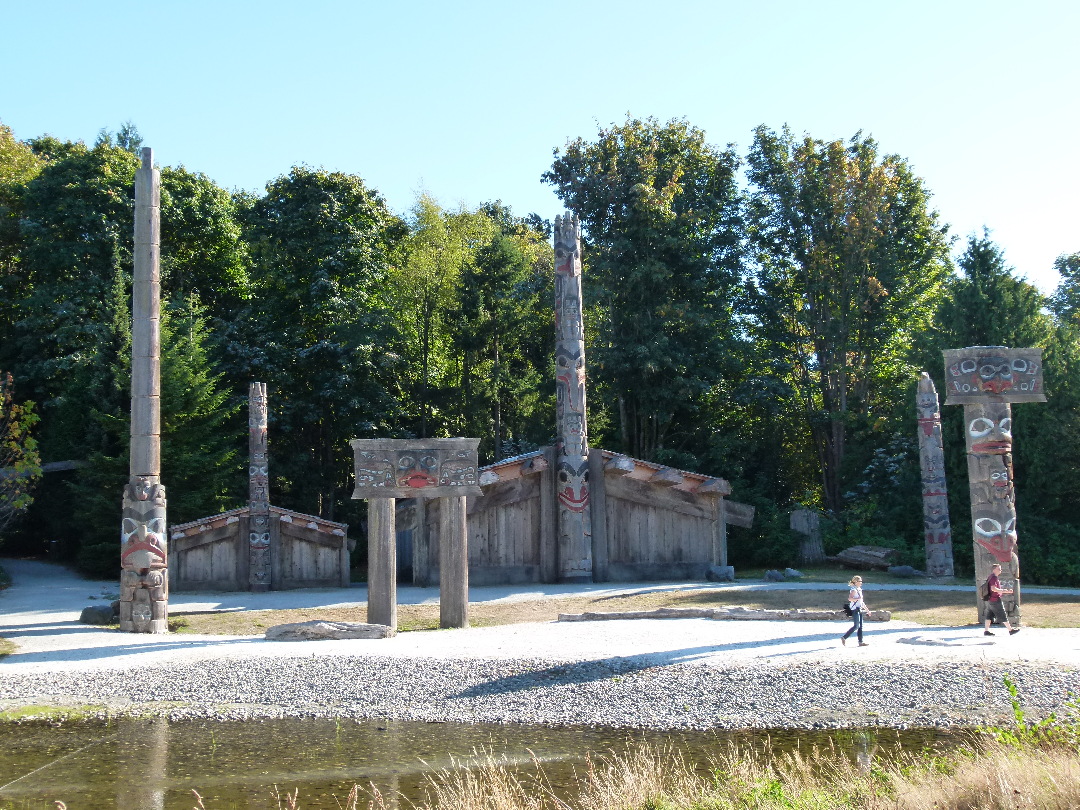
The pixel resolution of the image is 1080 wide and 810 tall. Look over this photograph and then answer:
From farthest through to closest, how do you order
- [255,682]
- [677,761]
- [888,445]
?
[888,445] → [255,682] → [677,761]

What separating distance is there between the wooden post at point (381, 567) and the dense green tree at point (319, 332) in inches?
604

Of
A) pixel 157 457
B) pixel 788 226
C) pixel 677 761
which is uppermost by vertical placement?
pixel 788 226

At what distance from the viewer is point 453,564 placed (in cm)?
1480

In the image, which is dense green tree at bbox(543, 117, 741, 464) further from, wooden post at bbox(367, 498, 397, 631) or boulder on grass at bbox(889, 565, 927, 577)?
wooden post at bbox(367, 498, 397, 631)

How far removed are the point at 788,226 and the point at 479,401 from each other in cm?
1107

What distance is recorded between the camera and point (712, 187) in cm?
3144

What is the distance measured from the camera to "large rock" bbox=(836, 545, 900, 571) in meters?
23.0

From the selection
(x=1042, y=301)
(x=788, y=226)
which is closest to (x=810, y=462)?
(x=788, y=226)

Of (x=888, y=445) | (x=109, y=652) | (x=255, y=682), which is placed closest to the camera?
(x=255, y=682)

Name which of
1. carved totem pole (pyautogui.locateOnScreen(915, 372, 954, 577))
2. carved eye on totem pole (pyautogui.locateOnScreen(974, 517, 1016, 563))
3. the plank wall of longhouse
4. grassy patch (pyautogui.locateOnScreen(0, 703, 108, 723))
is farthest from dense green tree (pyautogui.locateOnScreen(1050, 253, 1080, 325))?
grassy patch (pyautogui.locateOnScreen(0, 703, 108, 723))

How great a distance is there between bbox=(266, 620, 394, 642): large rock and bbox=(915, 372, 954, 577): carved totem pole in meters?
13.1

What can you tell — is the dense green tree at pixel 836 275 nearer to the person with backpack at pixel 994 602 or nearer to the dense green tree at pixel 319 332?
the dense green tree at pixel 319 332

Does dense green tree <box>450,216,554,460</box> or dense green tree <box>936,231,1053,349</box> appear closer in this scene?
dense green tree <box>936,231,1053,349</box>

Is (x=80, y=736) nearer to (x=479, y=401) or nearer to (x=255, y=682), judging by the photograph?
(x=255, y=682)
